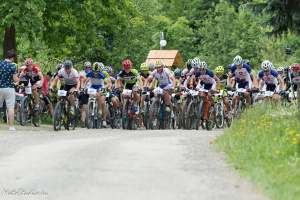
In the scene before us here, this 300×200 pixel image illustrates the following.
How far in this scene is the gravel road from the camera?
9406mm

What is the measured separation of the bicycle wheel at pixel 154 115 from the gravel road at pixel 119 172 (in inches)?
294

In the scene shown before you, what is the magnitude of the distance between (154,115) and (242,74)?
282cm

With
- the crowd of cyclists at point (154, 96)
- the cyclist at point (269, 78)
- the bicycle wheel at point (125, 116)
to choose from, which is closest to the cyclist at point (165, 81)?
the crowd of cyclists at point (154, 96)

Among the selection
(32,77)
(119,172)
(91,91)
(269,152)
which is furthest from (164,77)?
(119,172)

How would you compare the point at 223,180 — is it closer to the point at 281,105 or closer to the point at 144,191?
the point at 144,191

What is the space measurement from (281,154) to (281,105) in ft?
31.6

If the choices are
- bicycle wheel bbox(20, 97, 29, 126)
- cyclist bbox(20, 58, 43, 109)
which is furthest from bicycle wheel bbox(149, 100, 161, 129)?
bicycle wheel bbox(20, 97, 29, 126)

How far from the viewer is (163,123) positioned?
77.9 ft

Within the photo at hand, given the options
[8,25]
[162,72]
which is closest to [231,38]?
[8,25]

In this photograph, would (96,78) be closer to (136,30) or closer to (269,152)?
(269,152)

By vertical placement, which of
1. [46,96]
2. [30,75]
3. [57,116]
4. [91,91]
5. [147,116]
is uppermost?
[30,75]

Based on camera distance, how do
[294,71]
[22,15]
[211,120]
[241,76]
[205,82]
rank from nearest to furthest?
[205,82]
[211,120]
[241,76]
[294,71]
[22,15]

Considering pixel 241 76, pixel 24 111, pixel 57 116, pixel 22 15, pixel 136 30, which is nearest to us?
pixel 57 116

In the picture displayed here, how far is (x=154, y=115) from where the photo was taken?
23547mm
